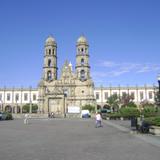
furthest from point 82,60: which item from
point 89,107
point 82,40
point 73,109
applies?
point 73,109

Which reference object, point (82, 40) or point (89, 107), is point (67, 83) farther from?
point (82, 40)

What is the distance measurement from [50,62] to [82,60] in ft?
32.9

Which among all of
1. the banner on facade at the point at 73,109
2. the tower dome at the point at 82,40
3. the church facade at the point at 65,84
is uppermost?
the tower dome at the point at 82,40

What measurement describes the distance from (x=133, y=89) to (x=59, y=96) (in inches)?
1541

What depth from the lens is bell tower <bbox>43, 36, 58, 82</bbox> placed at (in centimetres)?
9819

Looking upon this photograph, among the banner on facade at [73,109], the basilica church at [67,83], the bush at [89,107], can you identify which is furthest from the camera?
Answer: the basilica church at [67,83]

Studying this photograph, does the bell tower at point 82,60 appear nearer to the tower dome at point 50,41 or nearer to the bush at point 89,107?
the tower dome at point 50,41

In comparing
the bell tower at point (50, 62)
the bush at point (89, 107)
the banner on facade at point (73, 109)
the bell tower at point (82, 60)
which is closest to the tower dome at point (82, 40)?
the bell tower at point (82, 60)

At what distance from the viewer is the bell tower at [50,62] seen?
98.2 m

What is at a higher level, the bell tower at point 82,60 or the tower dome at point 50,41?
the tower dome at point 50,41

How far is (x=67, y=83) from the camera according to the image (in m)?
101

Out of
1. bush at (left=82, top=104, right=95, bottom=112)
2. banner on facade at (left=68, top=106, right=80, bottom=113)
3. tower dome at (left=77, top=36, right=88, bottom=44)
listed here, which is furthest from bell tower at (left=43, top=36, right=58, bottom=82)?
bush at (left=82, top=104, right=95, bottom=112)

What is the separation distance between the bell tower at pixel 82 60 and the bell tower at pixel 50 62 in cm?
725

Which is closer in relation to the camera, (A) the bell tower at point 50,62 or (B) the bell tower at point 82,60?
(B) the bell tower at point 82,60
